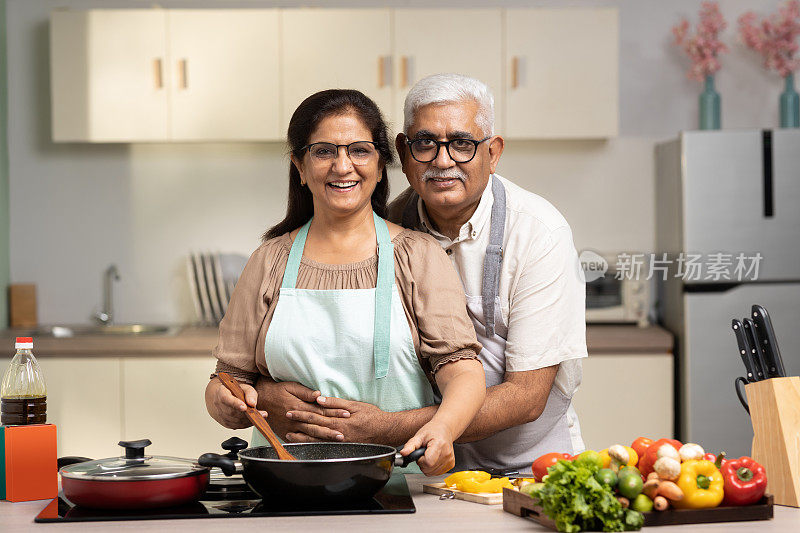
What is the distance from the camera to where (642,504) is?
1224 millimetres

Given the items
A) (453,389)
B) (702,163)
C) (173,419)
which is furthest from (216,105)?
(453,389)

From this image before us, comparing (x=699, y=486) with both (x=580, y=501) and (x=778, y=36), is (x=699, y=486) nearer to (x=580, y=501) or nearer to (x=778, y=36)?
(x=580, y=501)

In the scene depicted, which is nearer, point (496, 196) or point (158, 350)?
point (496, 196)

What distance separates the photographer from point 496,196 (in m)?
1.87

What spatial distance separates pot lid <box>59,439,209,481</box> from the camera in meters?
1.32

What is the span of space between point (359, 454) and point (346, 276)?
38 centimetres

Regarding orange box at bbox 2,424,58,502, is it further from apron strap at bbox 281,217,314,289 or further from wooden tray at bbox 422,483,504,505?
wooden tray at bbox 422,483,504,505

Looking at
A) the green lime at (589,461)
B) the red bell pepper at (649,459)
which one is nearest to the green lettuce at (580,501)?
the green lime at (589,461)

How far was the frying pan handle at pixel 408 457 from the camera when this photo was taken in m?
1.34

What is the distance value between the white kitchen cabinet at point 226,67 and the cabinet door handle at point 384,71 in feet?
1.37

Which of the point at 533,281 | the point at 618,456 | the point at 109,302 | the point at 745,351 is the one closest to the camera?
the point at 618,456

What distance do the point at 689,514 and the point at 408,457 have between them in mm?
401

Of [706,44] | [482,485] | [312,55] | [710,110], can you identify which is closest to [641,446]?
[482,485]

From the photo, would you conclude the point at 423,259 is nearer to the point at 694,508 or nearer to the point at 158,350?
the point at 694,508
